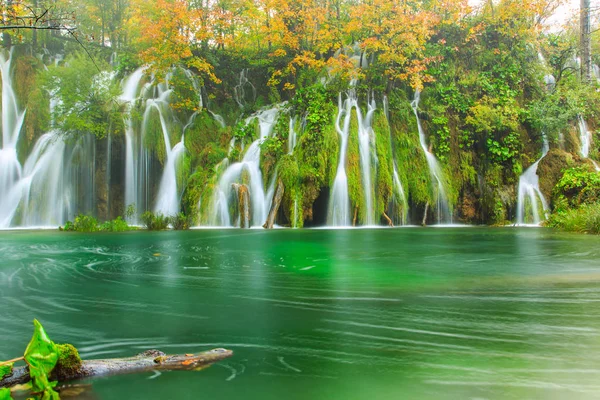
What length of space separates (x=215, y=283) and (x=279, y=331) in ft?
8.14

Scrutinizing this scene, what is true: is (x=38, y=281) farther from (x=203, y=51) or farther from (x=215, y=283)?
(x=203, y=51)

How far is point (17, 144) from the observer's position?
20.8m

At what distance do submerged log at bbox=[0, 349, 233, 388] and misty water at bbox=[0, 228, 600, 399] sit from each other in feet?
0.22

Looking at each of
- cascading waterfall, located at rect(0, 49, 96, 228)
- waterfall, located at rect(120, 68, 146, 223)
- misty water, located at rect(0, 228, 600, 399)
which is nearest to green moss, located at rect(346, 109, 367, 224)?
waterfall, located at rect(120, 68, 146, 223)

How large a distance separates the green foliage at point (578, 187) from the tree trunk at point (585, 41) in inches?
261

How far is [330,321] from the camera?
12.7 feet

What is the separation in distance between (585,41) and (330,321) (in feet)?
78.7

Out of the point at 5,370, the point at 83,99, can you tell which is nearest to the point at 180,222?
the point at 83,99

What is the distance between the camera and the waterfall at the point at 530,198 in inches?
724

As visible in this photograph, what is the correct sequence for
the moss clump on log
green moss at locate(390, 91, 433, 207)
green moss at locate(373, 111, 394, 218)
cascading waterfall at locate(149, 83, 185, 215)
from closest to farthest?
the moss clump on log < green moss at locate(373, 111, 394, 218) < green moss at locate(390, 91, 433, 207) < cascading waterfall at locate(149, 83, 185, 215)

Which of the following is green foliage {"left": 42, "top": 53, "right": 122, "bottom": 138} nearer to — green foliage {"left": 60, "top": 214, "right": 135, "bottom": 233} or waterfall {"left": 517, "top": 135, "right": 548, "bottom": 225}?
green foliage {"left": 60, "top": 214, "right": 135, "bottom": 233}

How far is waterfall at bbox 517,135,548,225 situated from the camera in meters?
18.4

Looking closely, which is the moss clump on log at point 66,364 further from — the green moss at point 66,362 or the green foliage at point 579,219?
the green foliage at point 579,219

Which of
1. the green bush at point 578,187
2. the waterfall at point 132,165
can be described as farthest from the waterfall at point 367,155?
the waterfall at point 132,165
